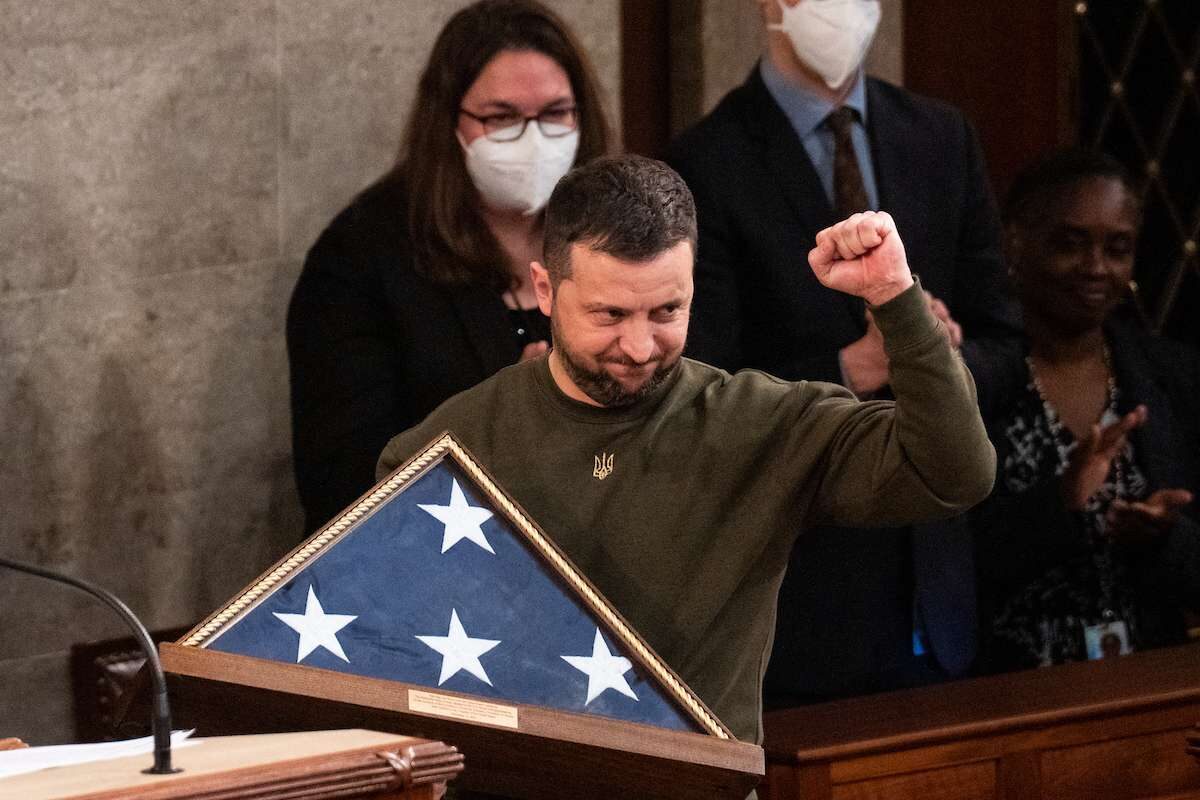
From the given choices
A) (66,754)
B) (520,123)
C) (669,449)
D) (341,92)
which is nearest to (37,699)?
(341,92)

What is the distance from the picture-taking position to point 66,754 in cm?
263

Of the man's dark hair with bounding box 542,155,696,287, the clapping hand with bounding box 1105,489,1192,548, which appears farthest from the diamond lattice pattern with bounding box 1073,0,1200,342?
the man's dark hair with bounding box 542,155,696,287

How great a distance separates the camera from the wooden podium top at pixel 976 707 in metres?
4.50

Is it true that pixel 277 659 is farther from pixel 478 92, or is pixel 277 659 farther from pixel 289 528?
pixel 289 528

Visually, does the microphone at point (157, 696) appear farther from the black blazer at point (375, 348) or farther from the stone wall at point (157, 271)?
the stone wall at point (157, 271)

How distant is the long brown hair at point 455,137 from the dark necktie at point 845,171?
56 centimetres

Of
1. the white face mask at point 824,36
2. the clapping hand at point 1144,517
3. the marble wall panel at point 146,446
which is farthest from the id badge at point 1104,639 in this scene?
the marble wall panel at point 146,446

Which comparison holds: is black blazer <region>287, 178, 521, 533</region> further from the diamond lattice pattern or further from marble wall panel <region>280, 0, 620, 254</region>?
the diamond lattice pattern

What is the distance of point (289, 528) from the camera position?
18.5 feet

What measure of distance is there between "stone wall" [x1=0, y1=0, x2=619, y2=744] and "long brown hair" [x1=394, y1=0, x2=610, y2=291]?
859 mm

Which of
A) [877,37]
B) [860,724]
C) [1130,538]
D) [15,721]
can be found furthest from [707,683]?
[877,37]

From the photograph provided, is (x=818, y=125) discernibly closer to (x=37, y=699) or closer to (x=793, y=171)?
(x=793, y=171)

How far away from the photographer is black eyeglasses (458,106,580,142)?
15.4ft

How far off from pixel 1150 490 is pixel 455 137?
1931mm
